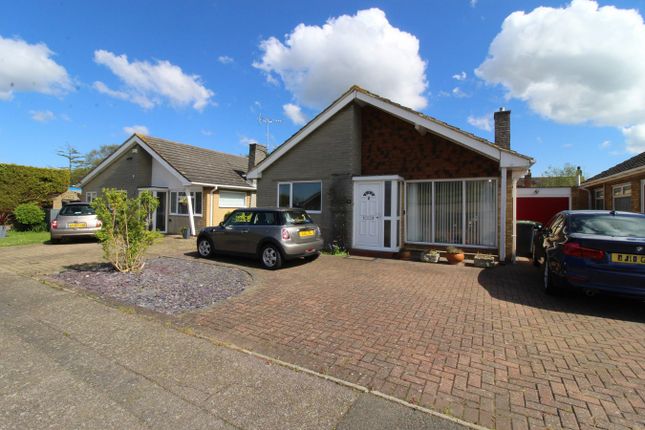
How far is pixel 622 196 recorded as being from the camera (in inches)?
536

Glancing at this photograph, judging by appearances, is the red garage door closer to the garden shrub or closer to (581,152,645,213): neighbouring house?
(581,152,645,213): neighbouring house

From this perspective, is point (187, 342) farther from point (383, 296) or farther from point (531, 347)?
point (531, 347)

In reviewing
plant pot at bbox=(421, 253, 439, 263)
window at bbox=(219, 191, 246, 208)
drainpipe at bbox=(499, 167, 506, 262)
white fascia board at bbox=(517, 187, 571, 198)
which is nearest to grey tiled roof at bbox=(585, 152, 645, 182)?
white fascia board at bbox=(517, 187, 571, 198)

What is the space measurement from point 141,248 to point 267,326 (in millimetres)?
4427

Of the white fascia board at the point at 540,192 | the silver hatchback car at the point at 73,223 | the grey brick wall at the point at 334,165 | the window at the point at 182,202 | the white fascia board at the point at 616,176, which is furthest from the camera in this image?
the white fascia board at the point at 540,192

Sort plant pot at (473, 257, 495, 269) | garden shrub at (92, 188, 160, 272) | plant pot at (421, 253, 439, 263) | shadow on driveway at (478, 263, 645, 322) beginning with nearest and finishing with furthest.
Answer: shadow on driveway at (478, 263, 645, 322) < garden shrub at (92, 188, 160, 272) < plant pot at (473, 257, 495, 269) < plant pot at (421, 253, 439, 263)

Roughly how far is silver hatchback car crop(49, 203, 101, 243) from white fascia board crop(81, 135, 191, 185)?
12.5 ft

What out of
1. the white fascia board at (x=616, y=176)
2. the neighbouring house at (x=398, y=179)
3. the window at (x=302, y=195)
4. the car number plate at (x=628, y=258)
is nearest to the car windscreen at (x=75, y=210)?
the window at (x=302, y=195)

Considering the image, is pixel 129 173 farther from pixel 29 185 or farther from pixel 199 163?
pixel 29 185

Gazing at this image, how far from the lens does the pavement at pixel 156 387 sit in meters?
2.49

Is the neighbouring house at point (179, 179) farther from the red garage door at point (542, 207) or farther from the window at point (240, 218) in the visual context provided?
the red garage door at point (542, 207)

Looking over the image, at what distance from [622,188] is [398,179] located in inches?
419

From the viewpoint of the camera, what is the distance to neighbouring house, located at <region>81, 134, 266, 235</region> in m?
15.9

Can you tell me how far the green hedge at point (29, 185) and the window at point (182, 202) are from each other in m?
8.81
